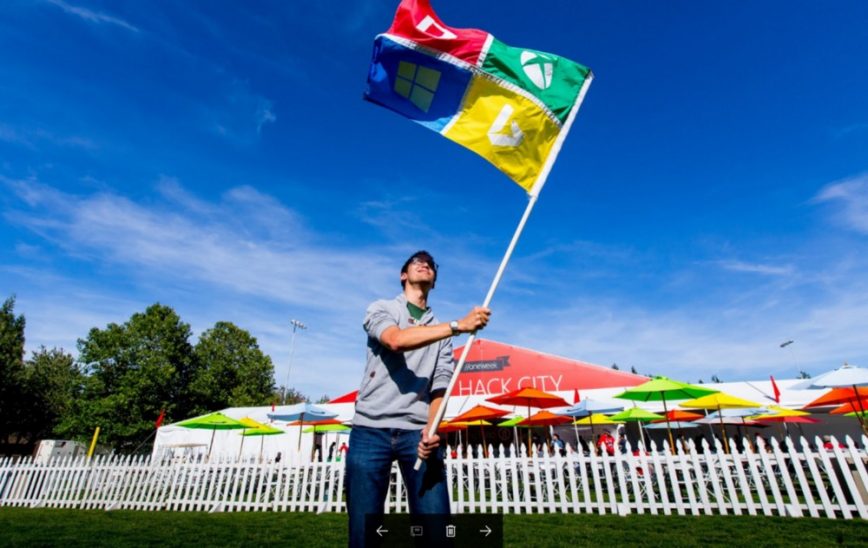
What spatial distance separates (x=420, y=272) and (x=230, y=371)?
40.9 metres

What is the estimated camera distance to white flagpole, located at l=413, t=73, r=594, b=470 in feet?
7.39

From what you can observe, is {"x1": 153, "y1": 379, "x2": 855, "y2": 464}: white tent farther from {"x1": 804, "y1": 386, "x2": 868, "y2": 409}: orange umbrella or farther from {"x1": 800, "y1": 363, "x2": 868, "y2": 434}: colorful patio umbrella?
{"x1": 800, "y1": 363, "x2": 868, "y2": 434}: colorful patio umbrella

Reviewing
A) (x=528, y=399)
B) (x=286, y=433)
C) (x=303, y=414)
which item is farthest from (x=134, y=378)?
(x=528, y=399)

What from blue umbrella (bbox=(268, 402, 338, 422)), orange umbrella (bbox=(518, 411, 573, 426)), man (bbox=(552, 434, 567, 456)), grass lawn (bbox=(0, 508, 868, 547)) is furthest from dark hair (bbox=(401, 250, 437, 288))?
Result: blue umbrella (bbox=(268, 402, 338, 422))

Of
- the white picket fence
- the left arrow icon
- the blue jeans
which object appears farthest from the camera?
the white picket fence

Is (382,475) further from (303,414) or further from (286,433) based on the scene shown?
(286,433)

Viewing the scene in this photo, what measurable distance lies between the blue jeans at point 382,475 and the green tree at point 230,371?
3875 centimetres

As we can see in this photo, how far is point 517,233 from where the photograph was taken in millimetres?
2863

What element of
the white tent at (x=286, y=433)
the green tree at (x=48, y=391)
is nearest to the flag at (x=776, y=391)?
the white tent at (x=286, y=433)

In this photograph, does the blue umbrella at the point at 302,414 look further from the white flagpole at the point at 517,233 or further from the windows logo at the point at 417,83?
the white flagpole at the point at 517,233

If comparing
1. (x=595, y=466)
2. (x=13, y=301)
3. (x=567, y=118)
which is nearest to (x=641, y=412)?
(x=595, y=466)

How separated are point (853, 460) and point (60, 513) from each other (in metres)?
15.7

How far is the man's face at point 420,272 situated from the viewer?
266 centimetres

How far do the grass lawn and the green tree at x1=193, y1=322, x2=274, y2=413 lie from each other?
29043mm
